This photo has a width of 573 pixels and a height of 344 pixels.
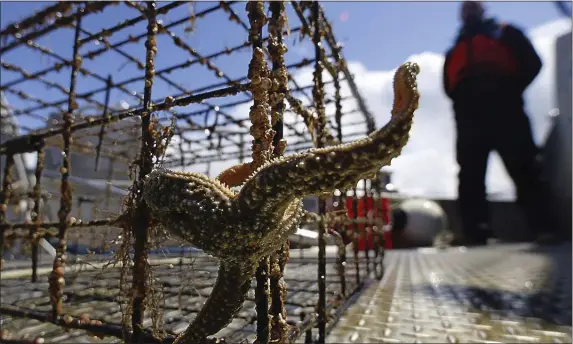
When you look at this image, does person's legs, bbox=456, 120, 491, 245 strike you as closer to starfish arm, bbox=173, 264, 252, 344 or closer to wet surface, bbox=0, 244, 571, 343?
wet surface, bbox=0, 244, 571, 343

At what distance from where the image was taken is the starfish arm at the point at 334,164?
135 cm

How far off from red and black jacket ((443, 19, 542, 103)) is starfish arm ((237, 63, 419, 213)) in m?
20.8

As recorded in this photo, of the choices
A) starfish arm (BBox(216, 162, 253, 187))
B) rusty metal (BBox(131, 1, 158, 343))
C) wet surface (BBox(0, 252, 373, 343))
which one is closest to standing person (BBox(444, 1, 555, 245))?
wet surface (BBox(0, 252, 373, 343))

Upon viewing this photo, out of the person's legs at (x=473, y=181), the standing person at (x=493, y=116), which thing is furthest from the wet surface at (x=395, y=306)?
the standing person at (x=493, y=116)

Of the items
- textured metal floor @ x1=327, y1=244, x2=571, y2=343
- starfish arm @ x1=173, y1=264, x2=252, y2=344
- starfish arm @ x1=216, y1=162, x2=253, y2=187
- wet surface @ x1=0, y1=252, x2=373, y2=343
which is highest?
starfish arm @ x1=216, y1=162, x2=253, y2=187

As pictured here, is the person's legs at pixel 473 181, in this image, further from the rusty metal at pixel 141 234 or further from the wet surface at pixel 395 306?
the rusty metal at pixel 141 234

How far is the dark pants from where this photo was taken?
18.0 metres

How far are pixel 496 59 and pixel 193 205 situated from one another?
69.3ft

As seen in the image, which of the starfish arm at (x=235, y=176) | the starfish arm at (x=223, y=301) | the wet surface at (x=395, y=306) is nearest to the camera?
the starfish arm at (x=223, y=301)

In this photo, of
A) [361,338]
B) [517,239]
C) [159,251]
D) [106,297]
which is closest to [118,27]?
[159,251]

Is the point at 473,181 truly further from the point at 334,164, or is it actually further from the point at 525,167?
the point at 334,164

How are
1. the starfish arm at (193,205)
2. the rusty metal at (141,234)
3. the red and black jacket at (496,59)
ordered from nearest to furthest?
1. the starfish arm at (193,205)
2. the rusty metal at (141,234)
3. the red and black jacket at (496,59)

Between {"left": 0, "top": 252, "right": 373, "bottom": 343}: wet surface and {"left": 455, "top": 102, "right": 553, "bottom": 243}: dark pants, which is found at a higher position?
{"left": 455, "top": 102, "right": 553, "bottom": 243}: dark pants

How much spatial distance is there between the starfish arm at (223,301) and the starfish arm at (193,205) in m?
0.18
